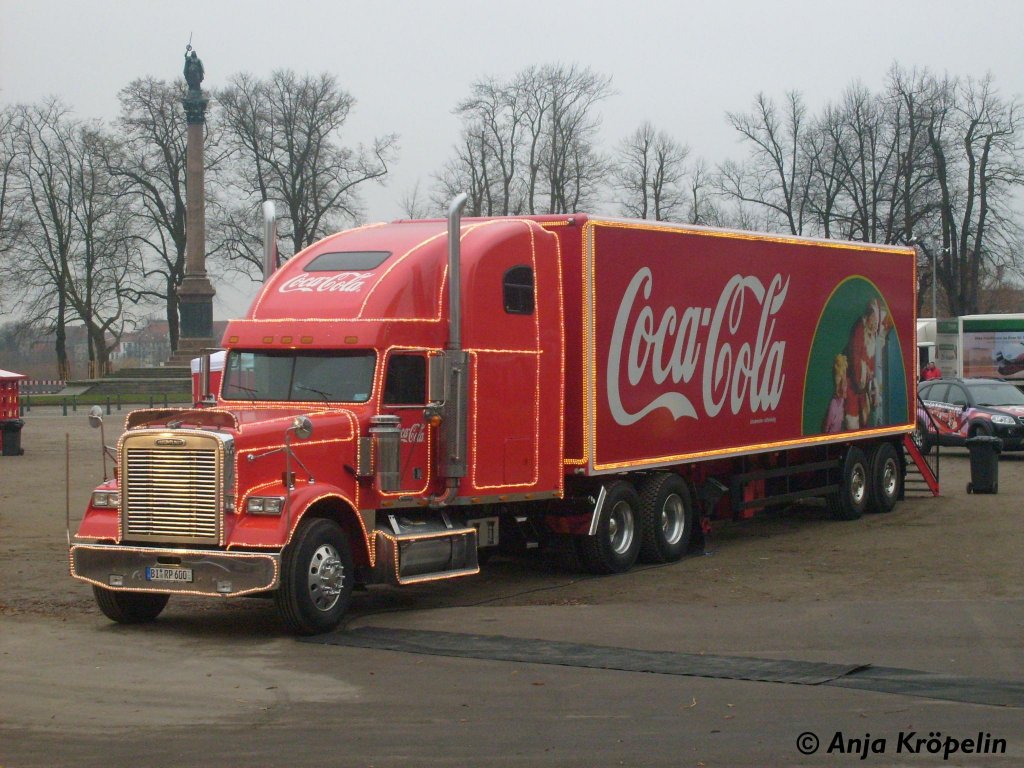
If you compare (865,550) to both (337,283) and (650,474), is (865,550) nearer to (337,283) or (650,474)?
(650,474)

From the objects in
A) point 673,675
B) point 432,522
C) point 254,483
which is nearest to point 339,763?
point 673,675

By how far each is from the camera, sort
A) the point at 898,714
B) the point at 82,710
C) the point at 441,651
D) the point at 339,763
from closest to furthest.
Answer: the point at 339,763
the point at 898,714
the point at 82,710
the point at 441,651

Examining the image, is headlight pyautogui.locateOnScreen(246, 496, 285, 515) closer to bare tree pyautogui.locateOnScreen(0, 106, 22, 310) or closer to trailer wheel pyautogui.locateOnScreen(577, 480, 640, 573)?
trailer wheel pyautogui.locateOnScreen(577, 480, 640, 573)

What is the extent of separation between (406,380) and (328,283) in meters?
1.22

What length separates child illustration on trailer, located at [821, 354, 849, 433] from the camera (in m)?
19.2

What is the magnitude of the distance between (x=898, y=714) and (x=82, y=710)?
479 cm

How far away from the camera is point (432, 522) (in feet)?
41.9

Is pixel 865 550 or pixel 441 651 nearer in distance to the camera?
pixel 441 651

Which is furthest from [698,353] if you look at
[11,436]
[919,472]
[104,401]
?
[104,401]

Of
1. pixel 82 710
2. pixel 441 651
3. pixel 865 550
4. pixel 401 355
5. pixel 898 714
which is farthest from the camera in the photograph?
pixel 865 550

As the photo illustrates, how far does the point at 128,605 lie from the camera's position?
11688mm

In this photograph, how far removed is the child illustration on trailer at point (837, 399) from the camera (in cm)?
1920

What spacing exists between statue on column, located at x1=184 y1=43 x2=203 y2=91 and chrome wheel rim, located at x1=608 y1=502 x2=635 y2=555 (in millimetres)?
53354

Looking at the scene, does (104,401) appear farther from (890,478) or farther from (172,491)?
(172,491)
